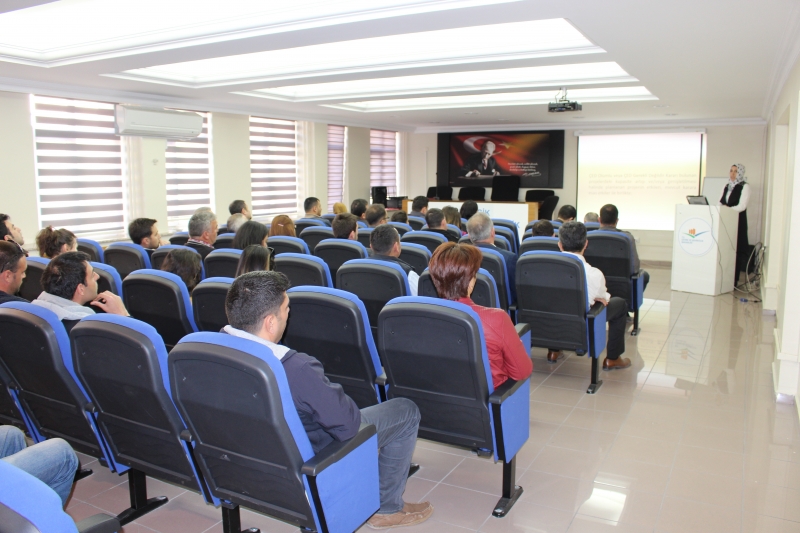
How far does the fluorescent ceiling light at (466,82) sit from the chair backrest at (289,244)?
2.98 metres

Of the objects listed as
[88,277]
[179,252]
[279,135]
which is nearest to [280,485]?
[88,277]

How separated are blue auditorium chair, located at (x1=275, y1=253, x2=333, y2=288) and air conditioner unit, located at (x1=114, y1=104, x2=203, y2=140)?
4.74 meters

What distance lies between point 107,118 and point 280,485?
8167 mm

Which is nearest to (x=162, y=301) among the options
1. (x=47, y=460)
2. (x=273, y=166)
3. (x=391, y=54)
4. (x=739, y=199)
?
(x=47, y=460)

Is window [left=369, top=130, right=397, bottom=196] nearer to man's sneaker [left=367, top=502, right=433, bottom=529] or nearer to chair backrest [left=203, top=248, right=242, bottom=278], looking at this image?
chair backrest [left=203, top=248, right=242, bottom=278]

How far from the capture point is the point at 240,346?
192 centimetres

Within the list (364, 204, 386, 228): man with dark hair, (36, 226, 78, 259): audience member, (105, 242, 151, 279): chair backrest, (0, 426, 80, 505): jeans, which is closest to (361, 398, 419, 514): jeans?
(0, 426, 80, 505): jeans

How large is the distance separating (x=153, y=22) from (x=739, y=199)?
852 centimetres

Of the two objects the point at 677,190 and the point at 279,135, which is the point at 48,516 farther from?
the point at 677,190

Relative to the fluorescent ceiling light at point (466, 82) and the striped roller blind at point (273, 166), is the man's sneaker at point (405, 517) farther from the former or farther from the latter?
the striped roller blind at point (273, 166)

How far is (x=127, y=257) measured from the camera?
17.0 feet

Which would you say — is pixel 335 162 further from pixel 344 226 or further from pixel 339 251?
pixel 339 251

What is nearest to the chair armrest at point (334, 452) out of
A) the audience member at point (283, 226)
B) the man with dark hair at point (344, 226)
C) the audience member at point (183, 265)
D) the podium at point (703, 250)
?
the audience member at point (183, 265)

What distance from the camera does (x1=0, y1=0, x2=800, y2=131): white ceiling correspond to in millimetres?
4023
